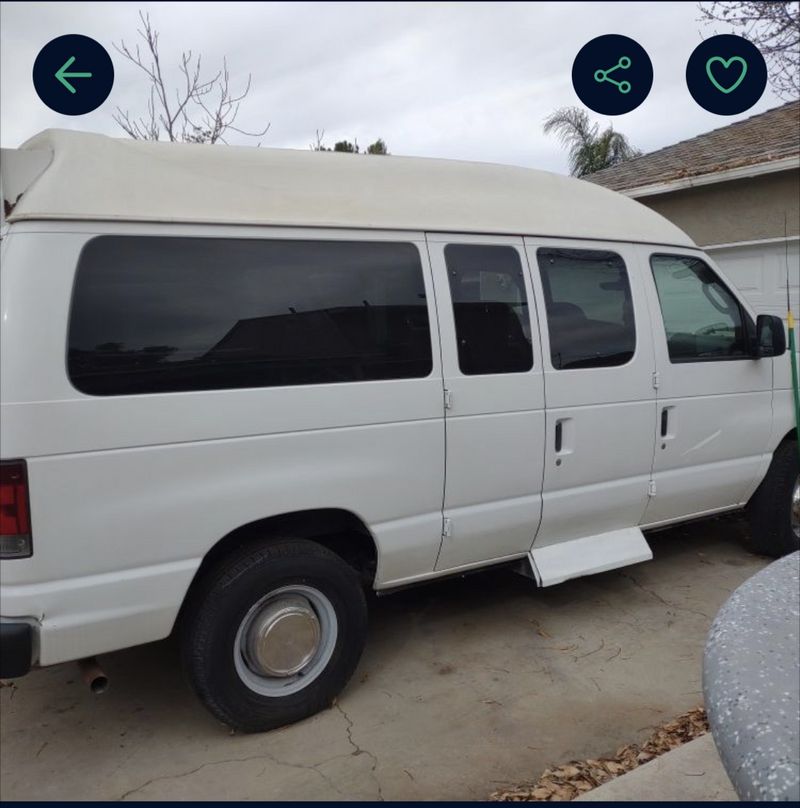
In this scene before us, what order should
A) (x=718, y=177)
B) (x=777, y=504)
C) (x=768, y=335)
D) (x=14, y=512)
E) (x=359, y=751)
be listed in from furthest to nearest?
(x=718, y=177) < (x=777, y=504) < (x=768, y=335) < (x=359, y=751) < (x=14, y=512)

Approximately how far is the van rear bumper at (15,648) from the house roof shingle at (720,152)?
835 cm

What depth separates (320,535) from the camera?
3.66 m

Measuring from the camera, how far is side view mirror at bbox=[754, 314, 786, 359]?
4.82 meters

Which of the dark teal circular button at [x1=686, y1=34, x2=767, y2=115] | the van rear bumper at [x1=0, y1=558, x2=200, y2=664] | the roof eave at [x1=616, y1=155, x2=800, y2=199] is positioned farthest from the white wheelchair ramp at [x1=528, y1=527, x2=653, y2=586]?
the roof eave at [x1=616, y1=155, x2=800, y2=199]

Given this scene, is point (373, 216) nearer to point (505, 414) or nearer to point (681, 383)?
point (505, 414)

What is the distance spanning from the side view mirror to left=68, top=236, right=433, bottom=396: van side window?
2481 millimetres

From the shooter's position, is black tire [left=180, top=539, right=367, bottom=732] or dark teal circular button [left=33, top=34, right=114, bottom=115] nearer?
black tire [left=180, top=539, right=367, bottom=732]

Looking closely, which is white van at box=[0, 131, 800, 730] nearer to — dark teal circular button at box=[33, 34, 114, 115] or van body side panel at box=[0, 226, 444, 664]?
van body side panel at box=[0, 226, 444, 664]

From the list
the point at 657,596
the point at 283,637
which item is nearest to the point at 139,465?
the point at 283,637

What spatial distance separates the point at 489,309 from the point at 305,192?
3.60 ft

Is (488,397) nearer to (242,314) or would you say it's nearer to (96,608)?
(242,314)

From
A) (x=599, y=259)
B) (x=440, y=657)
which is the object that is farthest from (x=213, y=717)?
(x=599, y=259)

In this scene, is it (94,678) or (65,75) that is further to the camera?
(65,75)

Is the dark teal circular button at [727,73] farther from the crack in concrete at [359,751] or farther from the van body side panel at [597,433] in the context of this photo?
the crack in concrete at [359,751]
